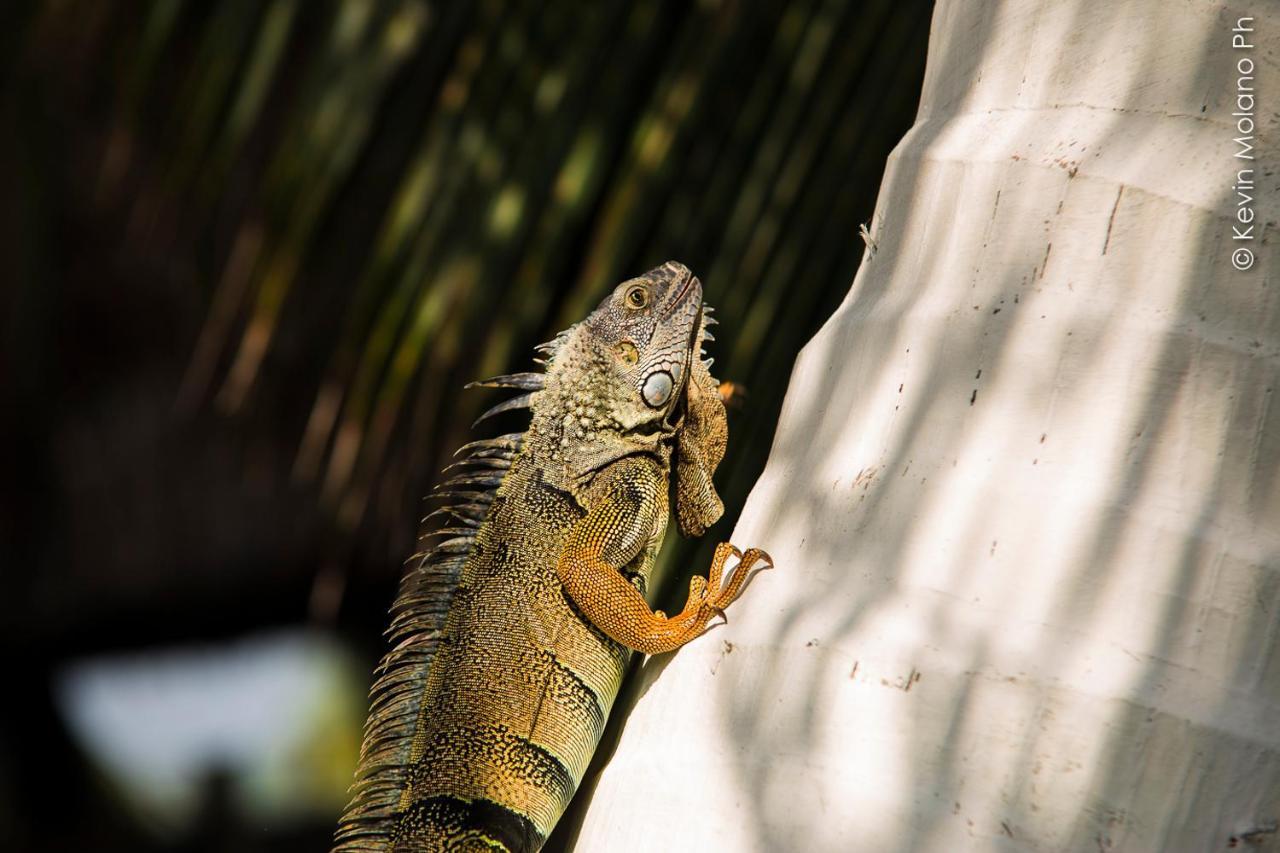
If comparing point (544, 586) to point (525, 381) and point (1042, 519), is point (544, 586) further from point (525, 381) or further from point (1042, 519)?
point (1042, 519)

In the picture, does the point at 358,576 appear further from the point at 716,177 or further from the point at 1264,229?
the point at 1264,229

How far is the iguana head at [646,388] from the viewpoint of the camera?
302 cm

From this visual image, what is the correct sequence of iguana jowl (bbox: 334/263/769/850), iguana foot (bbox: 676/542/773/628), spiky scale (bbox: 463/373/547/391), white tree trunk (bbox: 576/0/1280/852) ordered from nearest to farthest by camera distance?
1. white tree trunk (bbox: 576/0/1280/852)
2. iguana foot (bbox: 676/542/773/628)
3. iguana jowl (bbox: 334/263/769/850)
4. spiky scale (bbox: 463/373/547/391)

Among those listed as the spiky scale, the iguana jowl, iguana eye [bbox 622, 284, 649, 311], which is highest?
iguana eye [bbox 622, 284, 649, 311]

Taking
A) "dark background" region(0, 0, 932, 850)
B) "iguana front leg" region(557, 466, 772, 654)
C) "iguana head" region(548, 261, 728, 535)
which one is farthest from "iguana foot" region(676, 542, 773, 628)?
"iguana head" region(548, 261, 728, 535)

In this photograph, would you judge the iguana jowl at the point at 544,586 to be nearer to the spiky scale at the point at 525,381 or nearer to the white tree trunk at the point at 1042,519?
the spiky scale at the point at 525,381

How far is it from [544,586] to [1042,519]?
1.80 metres

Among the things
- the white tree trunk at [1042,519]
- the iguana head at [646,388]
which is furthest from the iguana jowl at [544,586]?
the white tree trunk at [1042,519]

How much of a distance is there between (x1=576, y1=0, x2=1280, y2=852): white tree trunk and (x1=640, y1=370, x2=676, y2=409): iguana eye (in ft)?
5.05

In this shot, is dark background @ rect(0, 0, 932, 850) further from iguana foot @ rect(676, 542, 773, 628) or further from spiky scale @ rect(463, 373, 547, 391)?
iguana foot @ rect(676, 542, 773, 628)

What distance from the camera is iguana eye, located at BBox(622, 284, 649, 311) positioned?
9.97 ft

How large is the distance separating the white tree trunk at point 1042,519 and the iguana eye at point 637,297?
159cm

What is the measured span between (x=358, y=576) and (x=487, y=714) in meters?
1.98

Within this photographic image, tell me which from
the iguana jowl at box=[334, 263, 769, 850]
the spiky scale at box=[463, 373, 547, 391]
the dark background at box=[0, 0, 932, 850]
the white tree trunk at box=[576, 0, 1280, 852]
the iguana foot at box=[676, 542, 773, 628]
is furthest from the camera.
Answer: the spiky scale at box=[463, 373, 547, 391]
